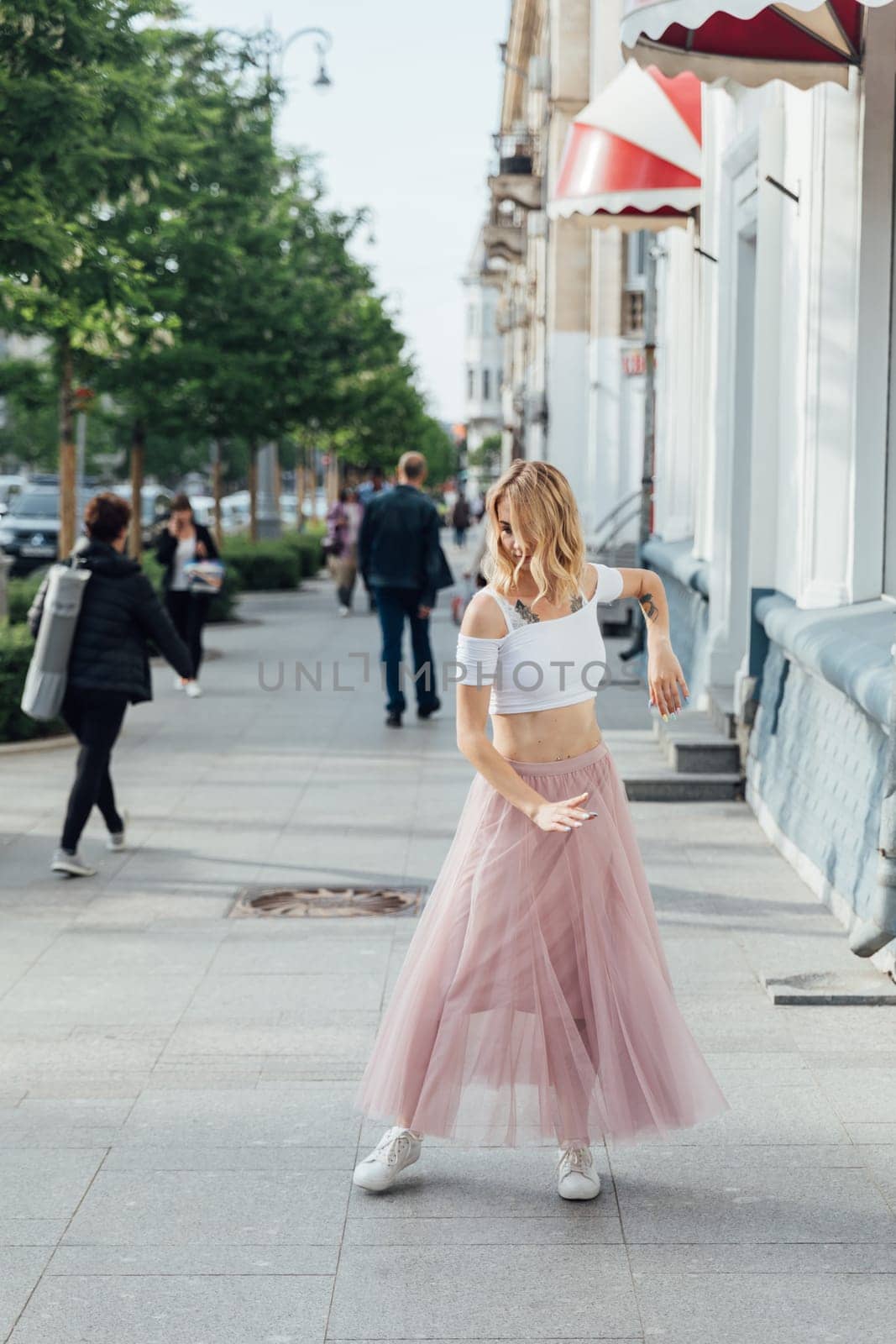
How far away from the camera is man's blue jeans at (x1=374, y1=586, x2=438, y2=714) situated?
13.6 meters

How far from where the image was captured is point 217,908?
788cm

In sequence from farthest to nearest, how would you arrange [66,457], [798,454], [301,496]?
[301,496] < [66,457] < [798,454]

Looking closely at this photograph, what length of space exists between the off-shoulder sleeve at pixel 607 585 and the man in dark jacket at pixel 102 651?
429 cm

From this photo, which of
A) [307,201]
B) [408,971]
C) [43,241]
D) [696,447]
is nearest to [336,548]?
[307,201]

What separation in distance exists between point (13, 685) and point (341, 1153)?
7934 mm

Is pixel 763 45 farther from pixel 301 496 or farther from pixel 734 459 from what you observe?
pixel 301 496

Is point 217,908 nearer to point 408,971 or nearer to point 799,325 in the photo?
point 408,971

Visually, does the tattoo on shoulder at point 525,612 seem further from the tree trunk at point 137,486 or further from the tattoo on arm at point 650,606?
the tree trunk at point 137,486

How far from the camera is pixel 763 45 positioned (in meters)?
7.95

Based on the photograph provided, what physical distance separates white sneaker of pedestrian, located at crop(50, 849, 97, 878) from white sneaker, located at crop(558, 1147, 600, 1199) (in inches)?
174

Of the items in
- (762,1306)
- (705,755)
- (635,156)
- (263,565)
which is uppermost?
(635,156)

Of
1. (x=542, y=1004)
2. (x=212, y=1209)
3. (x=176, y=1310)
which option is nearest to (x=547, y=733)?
(x=542, y=1004)

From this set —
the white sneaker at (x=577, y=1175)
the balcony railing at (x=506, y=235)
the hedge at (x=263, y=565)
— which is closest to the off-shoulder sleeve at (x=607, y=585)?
the white sneaker at (x=577, y=1175)

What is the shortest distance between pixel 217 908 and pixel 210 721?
6.19 meters
